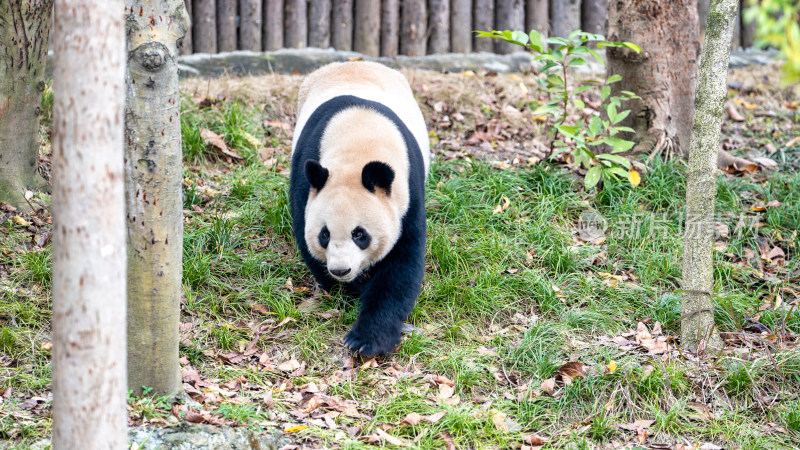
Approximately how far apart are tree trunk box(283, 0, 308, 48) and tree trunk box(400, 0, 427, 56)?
1208 millimetres

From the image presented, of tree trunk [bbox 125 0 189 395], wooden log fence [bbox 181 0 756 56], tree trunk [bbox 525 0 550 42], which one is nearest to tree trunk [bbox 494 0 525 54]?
wooden log fence [bbox 181 0 756 56]

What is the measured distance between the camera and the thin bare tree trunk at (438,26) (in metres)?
8.65

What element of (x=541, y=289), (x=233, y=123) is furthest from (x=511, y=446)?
(x=233, y=123)

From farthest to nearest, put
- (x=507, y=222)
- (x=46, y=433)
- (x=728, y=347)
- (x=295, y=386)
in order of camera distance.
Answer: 1. (x=507, y=222)
2. (x=728, y=347)
3. (x=295, y=386)
4. (x=46, y=433)

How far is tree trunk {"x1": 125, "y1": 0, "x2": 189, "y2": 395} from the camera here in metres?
3.13

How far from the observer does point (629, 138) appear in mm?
6312

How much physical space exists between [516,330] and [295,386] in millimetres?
Answer: 1504

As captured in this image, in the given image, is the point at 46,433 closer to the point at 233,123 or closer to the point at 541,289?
the point at 541,289

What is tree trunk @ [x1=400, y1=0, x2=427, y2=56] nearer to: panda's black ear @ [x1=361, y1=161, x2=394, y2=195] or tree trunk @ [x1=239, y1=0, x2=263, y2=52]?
tree trunk @ [x1=239, y1=0, x2=263, y2=52]

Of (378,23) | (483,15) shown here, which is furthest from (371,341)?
(483,15)

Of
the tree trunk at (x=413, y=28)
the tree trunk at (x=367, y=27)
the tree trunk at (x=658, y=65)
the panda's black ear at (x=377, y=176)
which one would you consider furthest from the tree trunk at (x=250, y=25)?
the panda's black ear at (x=377, y=176)

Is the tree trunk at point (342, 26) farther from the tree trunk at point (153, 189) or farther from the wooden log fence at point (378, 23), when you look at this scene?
the tree trunk at point (153, 189)

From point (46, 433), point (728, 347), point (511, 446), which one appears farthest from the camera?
point (728, 347)

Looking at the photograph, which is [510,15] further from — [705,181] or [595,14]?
[705,181]
